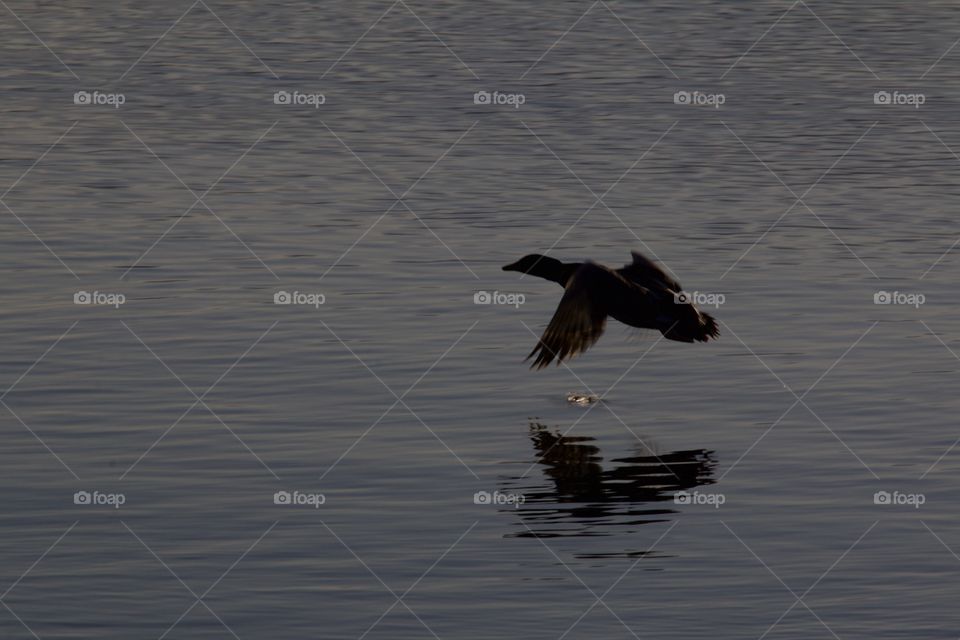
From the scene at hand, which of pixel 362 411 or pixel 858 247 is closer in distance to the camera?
pixel 362 411

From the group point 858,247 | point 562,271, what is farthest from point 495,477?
point 858,247

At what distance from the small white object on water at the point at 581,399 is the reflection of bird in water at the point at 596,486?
40.8 inches

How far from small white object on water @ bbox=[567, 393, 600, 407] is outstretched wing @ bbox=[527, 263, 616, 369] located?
50 centimetres

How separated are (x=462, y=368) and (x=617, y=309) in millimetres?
1639

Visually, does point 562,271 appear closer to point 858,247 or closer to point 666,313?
point 666,313

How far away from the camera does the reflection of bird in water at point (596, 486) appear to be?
40.8 ft

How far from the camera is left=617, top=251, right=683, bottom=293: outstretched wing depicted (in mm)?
15719

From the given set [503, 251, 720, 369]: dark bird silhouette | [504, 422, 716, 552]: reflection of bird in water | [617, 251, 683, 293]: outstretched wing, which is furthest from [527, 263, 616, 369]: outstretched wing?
[504, 422, 716, 552]: reflection of bird in water

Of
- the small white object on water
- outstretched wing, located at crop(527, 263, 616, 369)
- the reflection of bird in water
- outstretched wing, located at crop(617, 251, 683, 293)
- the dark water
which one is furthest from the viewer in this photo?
outstretched wing, located at crop(617, 251, 683, 293)

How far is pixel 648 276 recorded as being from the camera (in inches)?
622

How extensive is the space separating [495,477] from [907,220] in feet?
34.9

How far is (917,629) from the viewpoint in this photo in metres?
10.6

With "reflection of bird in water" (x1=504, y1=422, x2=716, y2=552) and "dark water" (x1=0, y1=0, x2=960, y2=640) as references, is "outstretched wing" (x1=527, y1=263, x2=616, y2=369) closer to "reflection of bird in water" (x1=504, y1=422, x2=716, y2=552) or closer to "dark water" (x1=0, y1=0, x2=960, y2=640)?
"dark water" (x1=0, y1=0, x2=960, y2=640)

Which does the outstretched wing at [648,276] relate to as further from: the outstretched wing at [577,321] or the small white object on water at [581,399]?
the small white object on water at [581,399]
